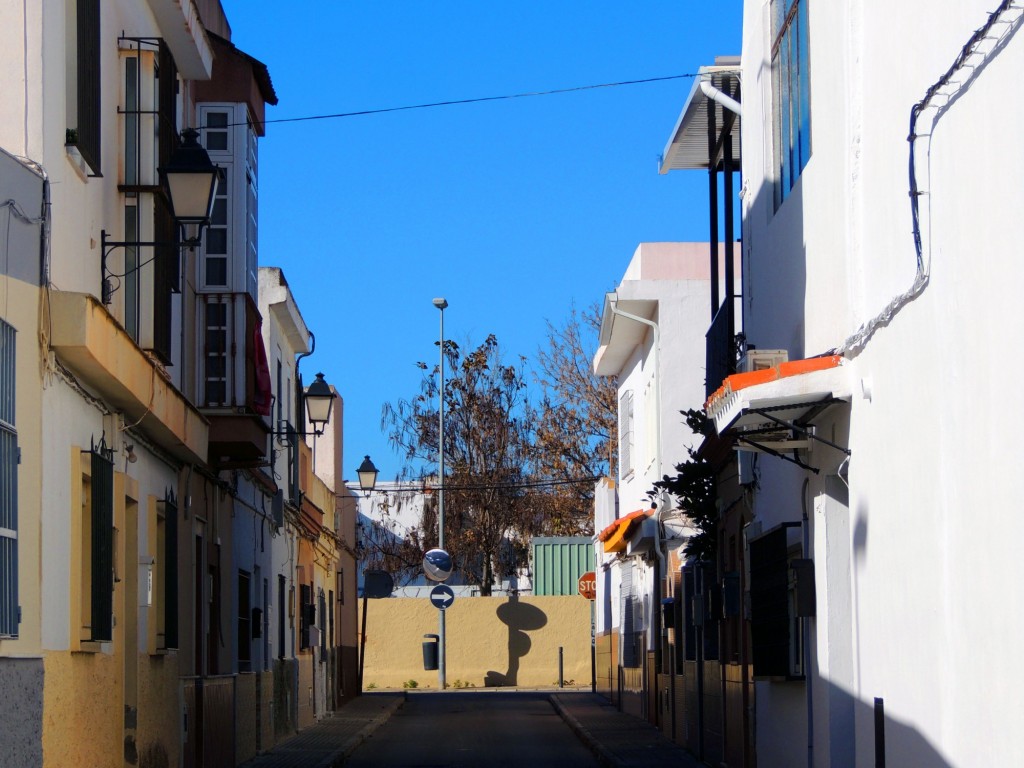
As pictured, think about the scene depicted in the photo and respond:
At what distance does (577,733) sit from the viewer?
78.8 ft

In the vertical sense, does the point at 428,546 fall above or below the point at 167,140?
below

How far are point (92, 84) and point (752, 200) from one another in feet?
19.8

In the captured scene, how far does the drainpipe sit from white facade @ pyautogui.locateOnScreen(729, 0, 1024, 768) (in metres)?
9.62

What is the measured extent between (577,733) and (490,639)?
17867 millimetres

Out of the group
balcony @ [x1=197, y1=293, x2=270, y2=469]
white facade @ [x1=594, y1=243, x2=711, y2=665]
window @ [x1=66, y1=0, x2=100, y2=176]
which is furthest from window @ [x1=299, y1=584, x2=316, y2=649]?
window @ [x1=66, y1=0, x2=100, y2=176]

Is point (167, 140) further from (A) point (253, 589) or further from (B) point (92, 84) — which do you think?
(A) point (253, 589)

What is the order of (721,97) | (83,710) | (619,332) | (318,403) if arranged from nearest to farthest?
1. (83,710)
2. (721,97)
3. (318,403)
4. (619,332)

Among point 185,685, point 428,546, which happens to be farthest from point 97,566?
point 428,546

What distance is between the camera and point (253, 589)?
2044cm

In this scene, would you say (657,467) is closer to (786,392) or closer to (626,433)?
(626,433)

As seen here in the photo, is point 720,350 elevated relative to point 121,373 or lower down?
elevated

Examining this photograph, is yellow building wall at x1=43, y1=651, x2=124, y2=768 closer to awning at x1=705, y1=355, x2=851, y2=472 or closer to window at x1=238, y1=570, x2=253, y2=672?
awning at x1=705, y1=355, x2=851, y2=472

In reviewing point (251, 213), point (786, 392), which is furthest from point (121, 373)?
point (251, 213)

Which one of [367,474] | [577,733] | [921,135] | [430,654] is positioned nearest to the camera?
[921,135]
